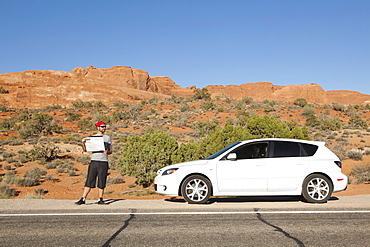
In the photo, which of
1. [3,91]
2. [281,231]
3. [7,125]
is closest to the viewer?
[281,231]

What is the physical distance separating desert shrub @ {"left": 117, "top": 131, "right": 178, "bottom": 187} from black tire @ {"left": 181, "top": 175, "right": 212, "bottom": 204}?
11749mm

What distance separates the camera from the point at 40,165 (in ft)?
83.2

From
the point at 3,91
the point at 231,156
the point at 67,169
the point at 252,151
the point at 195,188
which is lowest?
the point at 67,169

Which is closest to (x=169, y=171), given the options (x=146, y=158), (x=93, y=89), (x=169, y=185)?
(x=169, y=185)

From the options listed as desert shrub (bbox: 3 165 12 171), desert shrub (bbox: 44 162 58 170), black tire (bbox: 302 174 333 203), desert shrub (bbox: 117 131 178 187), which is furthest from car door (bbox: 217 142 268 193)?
desert shrub (bbox: 3 165 12 171)

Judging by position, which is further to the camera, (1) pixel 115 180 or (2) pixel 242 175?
(1) pixel 115 180

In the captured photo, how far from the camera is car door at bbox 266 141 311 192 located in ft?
24.8

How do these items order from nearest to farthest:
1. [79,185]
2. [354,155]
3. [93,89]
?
[79,185] < [354,155] < [93,89]

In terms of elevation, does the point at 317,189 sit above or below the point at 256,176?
below

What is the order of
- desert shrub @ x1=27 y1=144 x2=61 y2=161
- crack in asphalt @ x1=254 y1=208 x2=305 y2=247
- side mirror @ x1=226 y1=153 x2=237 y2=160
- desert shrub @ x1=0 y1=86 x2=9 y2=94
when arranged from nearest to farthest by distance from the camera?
1. crack in asphalt @ x1=254 y1=208 x2=305 y2=247
2. side mirror @ x1=226 y1=153 x2=237 y2=160
3. desert shrub @ x1=27 y1=144 x2=61 y2=161
4. desert shrub @ x1=0 y1=86 x2=9 y2=94

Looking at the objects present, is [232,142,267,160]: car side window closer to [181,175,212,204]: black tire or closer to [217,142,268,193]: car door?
[217,142,268,193]: car door

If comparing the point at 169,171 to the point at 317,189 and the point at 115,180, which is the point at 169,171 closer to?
the point at 317,189

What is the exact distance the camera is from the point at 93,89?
9944 centimetres

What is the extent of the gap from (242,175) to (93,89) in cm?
9712
